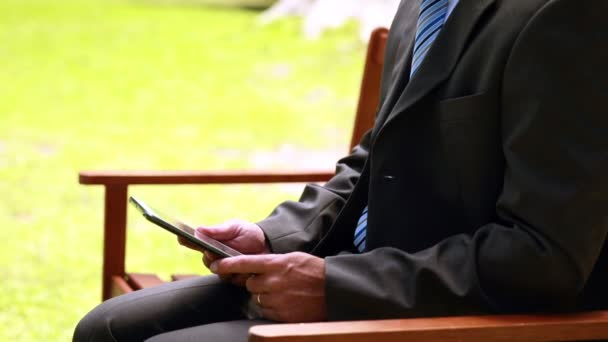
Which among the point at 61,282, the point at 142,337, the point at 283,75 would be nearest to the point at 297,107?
the point at 283,75

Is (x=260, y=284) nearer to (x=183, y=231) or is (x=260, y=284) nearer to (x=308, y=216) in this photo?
(x=183, y=231)

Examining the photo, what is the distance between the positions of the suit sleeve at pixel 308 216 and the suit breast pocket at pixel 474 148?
464 millimetres

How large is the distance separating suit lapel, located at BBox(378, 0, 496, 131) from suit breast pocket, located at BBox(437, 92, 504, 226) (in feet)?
0.16

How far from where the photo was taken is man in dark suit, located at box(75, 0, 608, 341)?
1737 mm

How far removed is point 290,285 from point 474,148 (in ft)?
1.39

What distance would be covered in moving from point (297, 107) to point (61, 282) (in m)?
4.61

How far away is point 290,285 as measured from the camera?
1879 mm

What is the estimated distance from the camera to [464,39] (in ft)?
6.24

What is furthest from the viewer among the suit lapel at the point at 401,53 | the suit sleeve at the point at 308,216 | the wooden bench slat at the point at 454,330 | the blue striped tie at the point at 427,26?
the suit sleeve at the point at 308,216

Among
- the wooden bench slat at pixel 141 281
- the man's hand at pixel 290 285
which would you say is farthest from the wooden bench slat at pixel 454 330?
the wooden bench slat at pixel 141 281

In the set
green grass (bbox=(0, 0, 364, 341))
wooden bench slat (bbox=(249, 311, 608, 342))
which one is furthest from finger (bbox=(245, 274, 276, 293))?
green grass (bbox=(0, 0, 364, 341))

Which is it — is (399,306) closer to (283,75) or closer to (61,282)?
(61,282)

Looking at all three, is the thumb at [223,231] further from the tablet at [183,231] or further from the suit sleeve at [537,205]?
the suit sleeve at [537,205]

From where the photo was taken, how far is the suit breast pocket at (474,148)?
1844 mm
